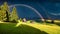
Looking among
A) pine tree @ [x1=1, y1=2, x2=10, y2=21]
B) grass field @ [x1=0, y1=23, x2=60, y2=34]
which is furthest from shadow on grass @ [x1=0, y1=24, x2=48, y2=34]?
pine tree @ [x1=1, y1=2, x2=10, y2=21]

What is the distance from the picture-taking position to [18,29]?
6.04 feet

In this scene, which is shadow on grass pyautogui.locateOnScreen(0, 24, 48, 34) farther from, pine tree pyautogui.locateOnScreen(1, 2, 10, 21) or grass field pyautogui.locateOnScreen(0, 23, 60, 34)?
pine tree pyautogui.locateOnScreen(1, 2, 10, 21)

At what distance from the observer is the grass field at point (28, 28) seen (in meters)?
1.82

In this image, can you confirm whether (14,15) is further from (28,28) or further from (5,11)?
(28,28)

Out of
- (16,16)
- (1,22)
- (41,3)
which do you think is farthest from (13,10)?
(41,3)

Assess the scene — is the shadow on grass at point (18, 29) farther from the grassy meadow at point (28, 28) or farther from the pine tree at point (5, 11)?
the pine tree at point (5, 11)

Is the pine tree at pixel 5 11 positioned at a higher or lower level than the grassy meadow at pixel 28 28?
higher

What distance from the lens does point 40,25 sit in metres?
1.85

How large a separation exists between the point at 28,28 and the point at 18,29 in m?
0.13

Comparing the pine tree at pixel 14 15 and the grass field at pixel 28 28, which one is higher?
the pine tree at pixel 14 15

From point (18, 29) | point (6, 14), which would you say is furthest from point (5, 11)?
point (18, 29)

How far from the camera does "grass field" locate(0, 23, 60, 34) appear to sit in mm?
1824

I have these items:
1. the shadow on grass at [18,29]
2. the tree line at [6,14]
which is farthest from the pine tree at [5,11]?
the shadow on grass at [18,29]

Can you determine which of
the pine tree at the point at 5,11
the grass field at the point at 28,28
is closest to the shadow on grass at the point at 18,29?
the grass field at the point at 28,28
